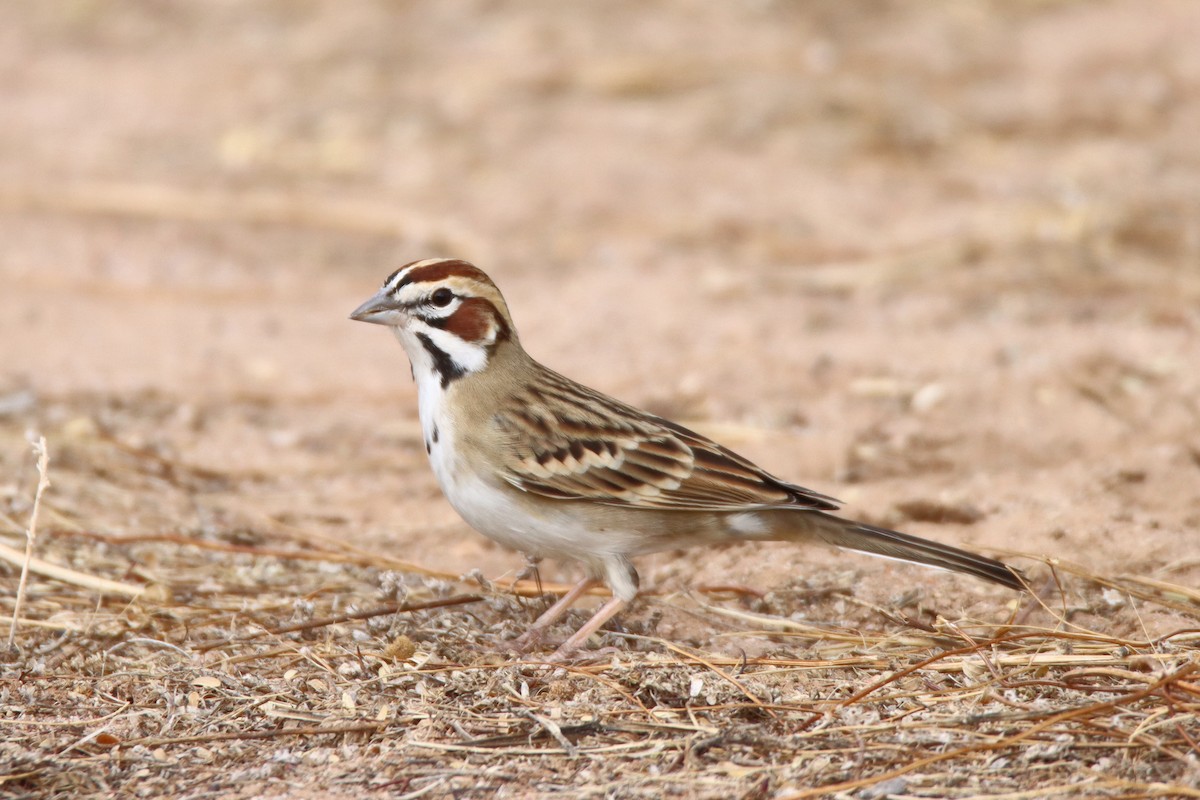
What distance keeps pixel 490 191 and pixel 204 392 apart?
315 centimetres

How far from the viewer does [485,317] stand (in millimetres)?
4777

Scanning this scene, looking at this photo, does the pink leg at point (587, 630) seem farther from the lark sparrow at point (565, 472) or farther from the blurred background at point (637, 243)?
the blurred background at point (637, 243)

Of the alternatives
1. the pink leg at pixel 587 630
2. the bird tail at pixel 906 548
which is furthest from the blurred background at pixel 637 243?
the pink leg at pixel 587 630

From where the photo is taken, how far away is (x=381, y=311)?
4695mm

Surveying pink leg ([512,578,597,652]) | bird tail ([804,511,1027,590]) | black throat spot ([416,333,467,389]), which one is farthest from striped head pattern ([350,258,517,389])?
bird tail ([804,511,1027,590])

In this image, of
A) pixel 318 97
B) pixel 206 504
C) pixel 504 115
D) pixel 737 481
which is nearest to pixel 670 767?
pixel 737 481

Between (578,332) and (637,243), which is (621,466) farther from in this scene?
(637,243)

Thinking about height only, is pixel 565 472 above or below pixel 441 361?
below

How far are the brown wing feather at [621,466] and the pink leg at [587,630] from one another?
0.32m

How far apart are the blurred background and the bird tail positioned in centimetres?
55

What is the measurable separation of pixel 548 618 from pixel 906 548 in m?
1.14

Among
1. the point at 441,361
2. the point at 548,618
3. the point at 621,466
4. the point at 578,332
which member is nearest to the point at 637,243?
the point at 578,332

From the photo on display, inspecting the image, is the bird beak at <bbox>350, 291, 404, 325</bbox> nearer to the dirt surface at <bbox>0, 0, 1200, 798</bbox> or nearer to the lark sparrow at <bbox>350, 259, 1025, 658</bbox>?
the lark sparrow at <bbox>350, 259, 1025, 658</bbox>

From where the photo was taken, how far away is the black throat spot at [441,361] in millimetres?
4738
